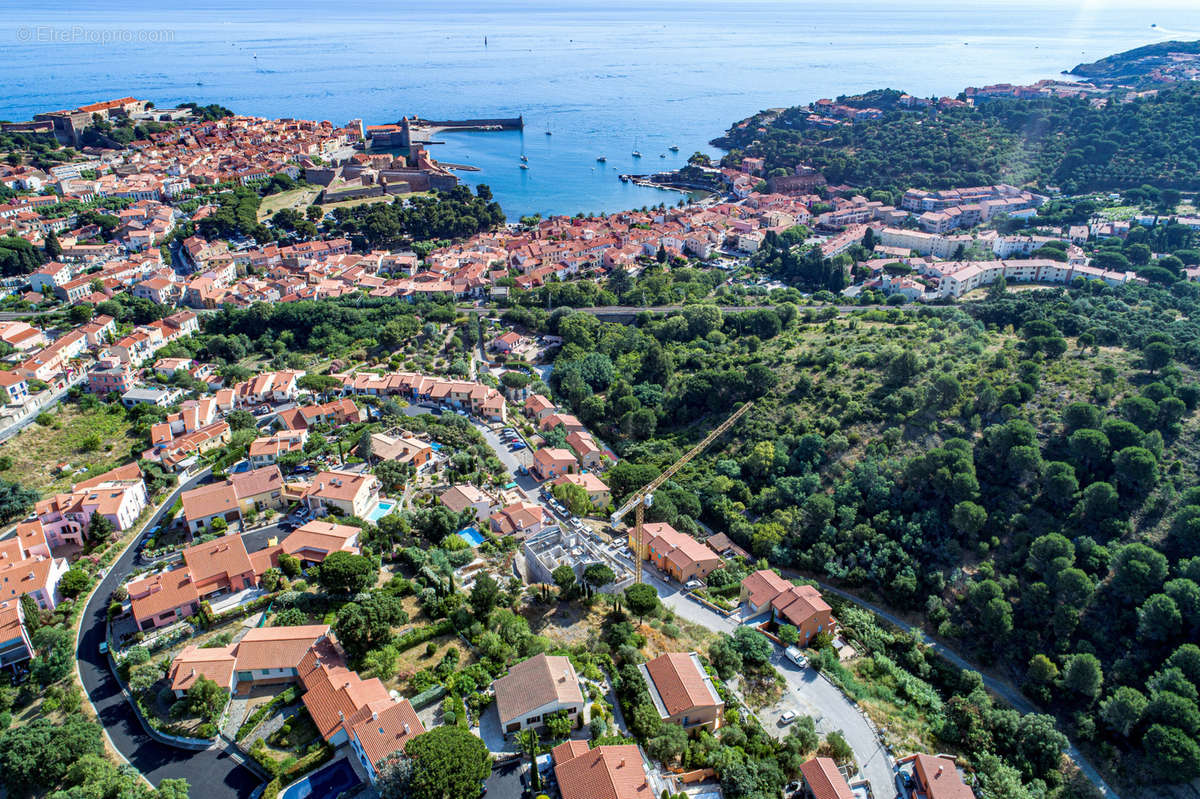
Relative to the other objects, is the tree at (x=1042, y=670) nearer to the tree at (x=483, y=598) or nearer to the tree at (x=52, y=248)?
the tree at (x=483, y=598)

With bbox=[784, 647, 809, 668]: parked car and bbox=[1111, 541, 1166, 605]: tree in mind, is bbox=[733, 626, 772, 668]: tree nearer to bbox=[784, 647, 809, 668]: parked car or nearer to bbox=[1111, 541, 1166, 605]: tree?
bbox=[784, 647, 809, 668]: parked car

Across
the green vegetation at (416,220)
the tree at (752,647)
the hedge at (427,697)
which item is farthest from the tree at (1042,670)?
the green vegetation at (416,220)

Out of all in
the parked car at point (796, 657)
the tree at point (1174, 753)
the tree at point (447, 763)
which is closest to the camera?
the tree at point (447, 763)

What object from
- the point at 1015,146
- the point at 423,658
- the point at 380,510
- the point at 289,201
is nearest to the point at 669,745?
the point at 423,658

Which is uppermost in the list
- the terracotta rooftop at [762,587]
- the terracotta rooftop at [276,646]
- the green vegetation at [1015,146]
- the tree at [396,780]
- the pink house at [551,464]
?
the green vegetation at [1015,146]

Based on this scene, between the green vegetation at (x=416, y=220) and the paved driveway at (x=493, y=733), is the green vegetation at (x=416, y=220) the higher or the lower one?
the higher one

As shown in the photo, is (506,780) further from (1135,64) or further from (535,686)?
(1135,64)

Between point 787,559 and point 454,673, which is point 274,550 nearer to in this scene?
point 454,673
